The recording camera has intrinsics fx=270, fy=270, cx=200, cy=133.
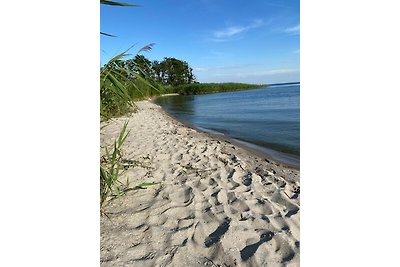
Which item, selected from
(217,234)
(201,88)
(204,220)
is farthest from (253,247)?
(201,88)

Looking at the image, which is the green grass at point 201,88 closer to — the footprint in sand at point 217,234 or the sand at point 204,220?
the sand at point 204,220

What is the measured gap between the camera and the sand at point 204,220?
1559mm

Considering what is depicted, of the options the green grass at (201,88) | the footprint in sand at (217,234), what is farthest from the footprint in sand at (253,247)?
the green grass at (201,88)

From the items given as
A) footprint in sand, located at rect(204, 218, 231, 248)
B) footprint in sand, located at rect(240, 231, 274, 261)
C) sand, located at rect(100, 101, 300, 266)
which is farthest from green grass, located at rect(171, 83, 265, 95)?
footprint in sand, located at rect(240, 231, 274, 261)

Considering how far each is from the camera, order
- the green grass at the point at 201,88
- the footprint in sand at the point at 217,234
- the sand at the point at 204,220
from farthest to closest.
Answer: the green grass at the point at 201,88 → the footprint in sand at the point at 217,234 → the sand at the point at 204,220

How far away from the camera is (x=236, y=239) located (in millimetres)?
1708

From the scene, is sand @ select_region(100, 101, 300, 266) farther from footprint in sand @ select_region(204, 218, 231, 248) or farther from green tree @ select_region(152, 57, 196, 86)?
green tree @ select_region(152, 57, 196, 86)

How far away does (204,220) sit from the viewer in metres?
1.96

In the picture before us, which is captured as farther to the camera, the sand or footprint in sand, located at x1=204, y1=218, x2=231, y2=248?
footprint in sand, located at x1=204, y1=218, x2=231, y2=248

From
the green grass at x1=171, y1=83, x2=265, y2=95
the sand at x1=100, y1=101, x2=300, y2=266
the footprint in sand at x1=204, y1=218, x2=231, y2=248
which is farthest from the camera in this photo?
the green grass at x1=171, y1=83, x2=265, y2=95

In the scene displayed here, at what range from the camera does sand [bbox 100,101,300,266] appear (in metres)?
1.56

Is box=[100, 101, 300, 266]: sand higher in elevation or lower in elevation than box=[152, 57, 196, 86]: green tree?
lower

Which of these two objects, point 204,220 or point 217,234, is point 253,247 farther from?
point 204,220
